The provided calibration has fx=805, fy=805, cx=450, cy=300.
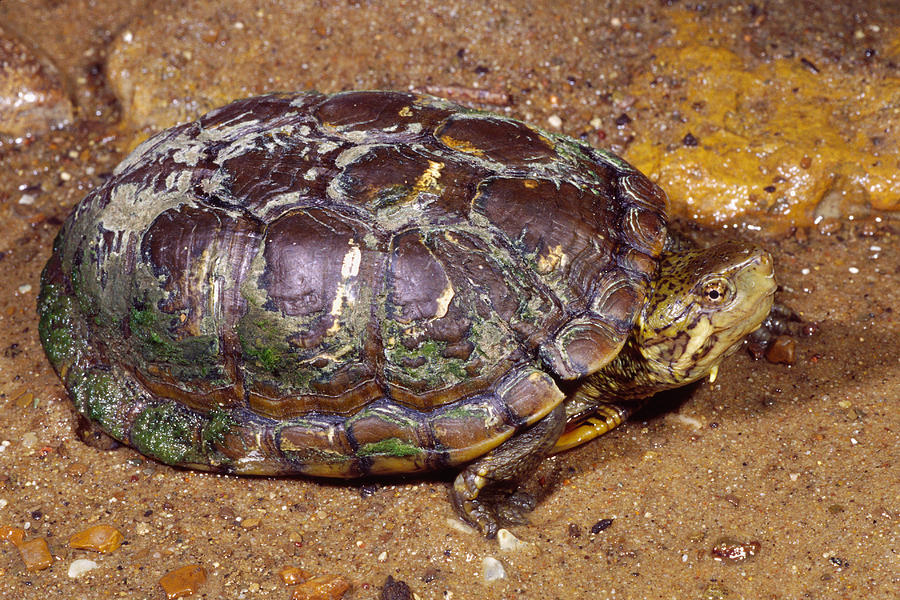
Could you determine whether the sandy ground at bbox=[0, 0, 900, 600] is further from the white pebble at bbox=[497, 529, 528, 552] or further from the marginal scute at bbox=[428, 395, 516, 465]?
the marginal scute at bbox=[428, 395, 516, 465]

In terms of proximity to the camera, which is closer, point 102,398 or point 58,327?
point 102,398

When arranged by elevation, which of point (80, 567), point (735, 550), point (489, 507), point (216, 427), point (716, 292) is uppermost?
point (716, 292)

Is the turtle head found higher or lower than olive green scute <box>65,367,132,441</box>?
higher

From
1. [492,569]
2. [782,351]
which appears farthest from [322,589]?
[782,351]

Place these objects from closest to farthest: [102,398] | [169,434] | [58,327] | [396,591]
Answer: [396,591], [169,434], [102,398], [58,327]

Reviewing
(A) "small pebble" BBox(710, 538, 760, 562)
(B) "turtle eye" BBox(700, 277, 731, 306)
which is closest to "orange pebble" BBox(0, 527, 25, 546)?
(A) "small pebble" BBox(710, 538, 760, 562)

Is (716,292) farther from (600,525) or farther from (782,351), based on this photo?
(600,525)

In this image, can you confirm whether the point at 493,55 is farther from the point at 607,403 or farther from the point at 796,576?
the point at 796,576

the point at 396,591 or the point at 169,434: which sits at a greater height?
the point at 169,434
